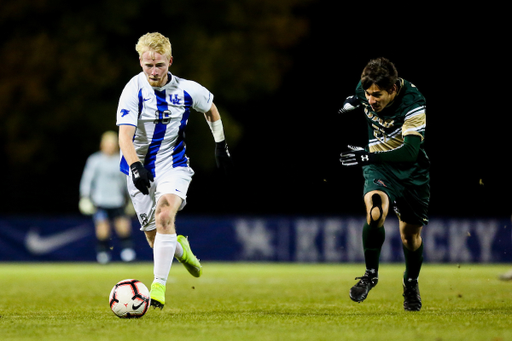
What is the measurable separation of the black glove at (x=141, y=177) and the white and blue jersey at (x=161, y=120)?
49 centimetres

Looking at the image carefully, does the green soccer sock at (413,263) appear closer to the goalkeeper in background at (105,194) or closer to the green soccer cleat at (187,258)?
the green soccer cleat at (187,258)

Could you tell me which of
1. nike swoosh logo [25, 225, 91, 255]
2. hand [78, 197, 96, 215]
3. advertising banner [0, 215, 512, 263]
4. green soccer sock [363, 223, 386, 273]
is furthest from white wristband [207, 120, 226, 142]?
nike swoosh logo [25, 225, 91, 255]

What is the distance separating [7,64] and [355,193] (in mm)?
10216

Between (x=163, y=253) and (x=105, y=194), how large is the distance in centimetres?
921

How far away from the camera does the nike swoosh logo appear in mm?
17359

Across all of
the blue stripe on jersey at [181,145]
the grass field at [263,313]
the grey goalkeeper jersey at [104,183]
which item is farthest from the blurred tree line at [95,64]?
the blue stripe on jersey at [181,145]

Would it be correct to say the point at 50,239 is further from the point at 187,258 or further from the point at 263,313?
the point at 263,313

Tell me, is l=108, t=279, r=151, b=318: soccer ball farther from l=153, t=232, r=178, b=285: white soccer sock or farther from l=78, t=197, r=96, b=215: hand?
l=78, t=197, r=96, b=215: hand

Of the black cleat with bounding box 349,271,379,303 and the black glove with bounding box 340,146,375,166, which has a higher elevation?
the black glove with bounding box 340,146,375,166

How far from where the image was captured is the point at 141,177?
6.41 m

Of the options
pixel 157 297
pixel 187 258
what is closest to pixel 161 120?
pixel 187 258

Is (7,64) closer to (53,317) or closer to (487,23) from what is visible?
(487,23)

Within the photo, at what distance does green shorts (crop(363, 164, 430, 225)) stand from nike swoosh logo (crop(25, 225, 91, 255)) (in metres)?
11.6

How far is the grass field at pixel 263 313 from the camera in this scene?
5.07m
